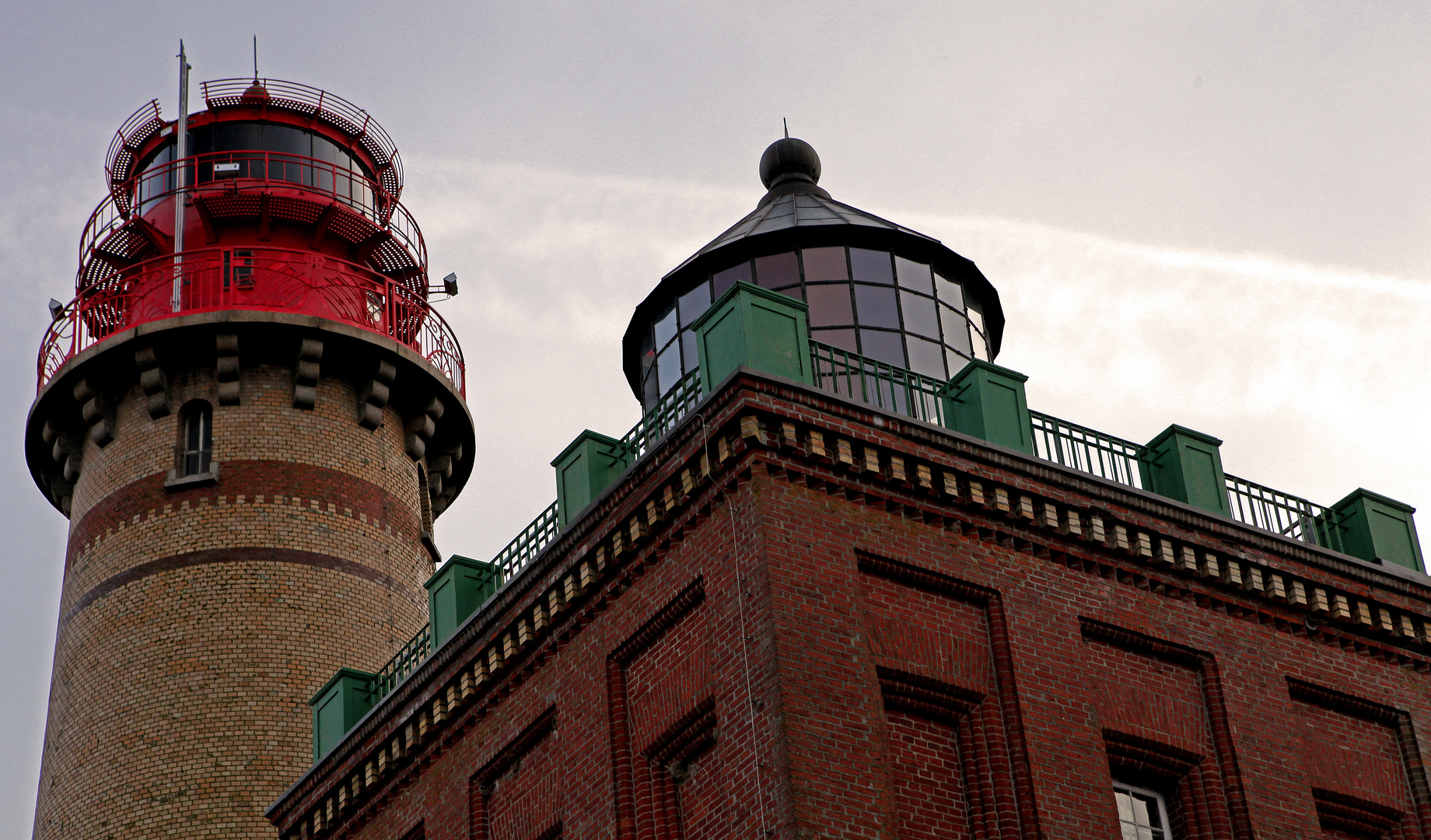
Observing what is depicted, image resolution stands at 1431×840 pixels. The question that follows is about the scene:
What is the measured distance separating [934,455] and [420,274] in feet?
63.8

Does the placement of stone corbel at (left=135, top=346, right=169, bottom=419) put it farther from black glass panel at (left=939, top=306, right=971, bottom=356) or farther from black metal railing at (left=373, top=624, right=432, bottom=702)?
black glass panel at (left=939, top=306, right=971, bottom=356)

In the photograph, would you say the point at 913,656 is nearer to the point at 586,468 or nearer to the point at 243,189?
the point at 586,468

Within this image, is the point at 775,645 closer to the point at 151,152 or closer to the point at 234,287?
the point at 234,287

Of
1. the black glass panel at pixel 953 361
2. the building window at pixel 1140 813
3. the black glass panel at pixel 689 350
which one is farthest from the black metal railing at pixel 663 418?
the building window at pixel 1140 813

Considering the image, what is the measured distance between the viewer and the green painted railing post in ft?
76.7

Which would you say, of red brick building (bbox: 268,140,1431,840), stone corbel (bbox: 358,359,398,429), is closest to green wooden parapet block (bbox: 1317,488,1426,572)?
red brick building (bbox: 268,140,1431,840)

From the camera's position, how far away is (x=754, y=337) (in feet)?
69.9

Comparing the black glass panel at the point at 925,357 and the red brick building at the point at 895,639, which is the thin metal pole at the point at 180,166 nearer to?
the red brick building at the point at 895,639

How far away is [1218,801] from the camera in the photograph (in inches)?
838

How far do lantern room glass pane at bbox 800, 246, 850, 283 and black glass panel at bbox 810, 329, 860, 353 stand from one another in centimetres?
97

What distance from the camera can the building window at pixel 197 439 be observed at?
33938mm

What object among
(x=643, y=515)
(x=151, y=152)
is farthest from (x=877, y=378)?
(x=151, y=152)

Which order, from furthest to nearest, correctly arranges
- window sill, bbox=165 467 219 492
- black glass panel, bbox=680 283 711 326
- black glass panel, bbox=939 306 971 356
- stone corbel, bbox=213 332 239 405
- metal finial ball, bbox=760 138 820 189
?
stone corbel, bbox=213 332 239 405 < window sill, bbox=165 467 219 492 < metal finial ball, bbox=760 138 820 189 < black glass panel, bbox=939 306 971 356 < black glass panel, bbox=680 283 711 326

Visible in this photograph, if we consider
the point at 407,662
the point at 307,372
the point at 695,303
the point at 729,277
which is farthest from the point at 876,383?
the point at 307,372
